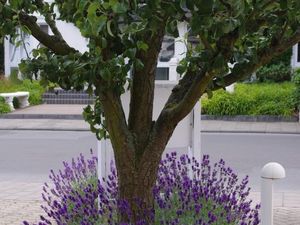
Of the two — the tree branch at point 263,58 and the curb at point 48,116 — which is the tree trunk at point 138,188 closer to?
the tree branch at point 263,58

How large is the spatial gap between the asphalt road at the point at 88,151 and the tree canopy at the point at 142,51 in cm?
529

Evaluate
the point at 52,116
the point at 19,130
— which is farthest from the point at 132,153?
the point at 52,116

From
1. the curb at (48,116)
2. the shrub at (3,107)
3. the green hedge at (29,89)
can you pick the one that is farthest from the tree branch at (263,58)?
the green hedge at (29,89)

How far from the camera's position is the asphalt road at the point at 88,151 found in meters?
10.8

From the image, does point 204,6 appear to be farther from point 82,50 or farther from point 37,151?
point 82,50

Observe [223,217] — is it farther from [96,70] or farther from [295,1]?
[295,1]

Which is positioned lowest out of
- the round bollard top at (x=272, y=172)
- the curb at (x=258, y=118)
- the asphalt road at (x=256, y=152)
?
the asphalt road at (x=256, y=152)

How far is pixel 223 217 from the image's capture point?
471 cm

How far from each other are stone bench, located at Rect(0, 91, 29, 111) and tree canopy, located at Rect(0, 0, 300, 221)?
58.5 ft

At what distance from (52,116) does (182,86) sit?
16531 millimetres

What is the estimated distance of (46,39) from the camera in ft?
13.1

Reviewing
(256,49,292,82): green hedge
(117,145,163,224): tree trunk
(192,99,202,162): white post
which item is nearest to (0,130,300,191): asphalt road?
(192,99,202,162): white post

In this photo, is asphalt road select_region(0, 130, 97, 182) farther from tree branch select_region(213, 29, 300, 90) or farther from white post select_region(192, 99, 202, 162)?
tree branch select_region(213, 29, 300, 90)

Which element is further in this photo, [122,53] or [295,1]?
[122,53]
